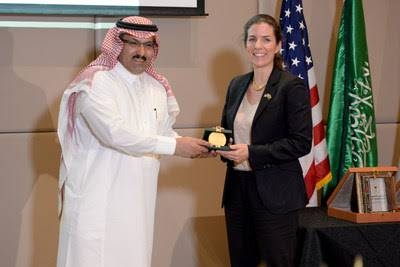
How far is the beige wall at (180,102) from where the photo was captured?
3.75m

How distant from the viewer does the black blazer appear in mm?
2865

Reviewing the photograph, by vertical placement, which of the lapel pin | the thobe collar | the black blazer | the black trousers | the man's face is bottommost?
the black trousers

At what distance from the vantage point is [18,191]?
377cm

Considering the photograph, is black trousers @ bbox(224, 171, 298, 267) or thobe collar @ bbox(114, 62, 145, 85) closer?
thobe collar @ bbox(114, 62, 145, 85)

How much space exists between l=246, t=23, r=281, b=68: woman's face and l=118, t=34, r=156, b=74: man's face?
476mm

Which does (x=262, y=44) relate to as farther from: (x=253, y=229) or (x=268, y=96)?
(x=253, y=229)

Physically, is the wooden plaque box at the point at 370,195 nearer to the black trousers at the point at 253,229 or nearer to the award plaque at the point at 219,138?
the black trousers at the point at 253,229

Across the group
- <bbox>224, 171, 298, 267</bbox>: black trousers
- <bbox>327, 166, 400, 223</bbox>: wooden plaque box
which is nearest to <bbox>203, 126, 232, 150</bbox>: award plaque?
<bbox>224, 171, 298, 267</bbox>: black trousers

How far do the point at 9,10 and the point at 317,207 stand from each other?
1992mm

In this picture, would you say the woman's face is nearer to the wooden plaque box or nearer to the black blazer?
the black blazer

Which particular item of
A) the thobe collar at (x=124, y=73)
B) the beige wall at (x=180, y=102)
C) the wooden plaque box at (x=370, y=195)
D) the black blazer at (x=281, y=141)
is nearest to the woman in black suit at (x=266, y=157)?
the black blazer at (x=281, y=141)

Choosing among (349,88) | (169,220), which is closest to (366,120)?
(349,88)

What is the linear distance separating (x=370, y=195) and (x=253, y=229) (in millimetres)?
817

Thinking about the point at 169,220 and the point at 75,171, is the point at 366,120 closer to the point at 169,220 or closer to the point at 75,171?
the point at 169,220
